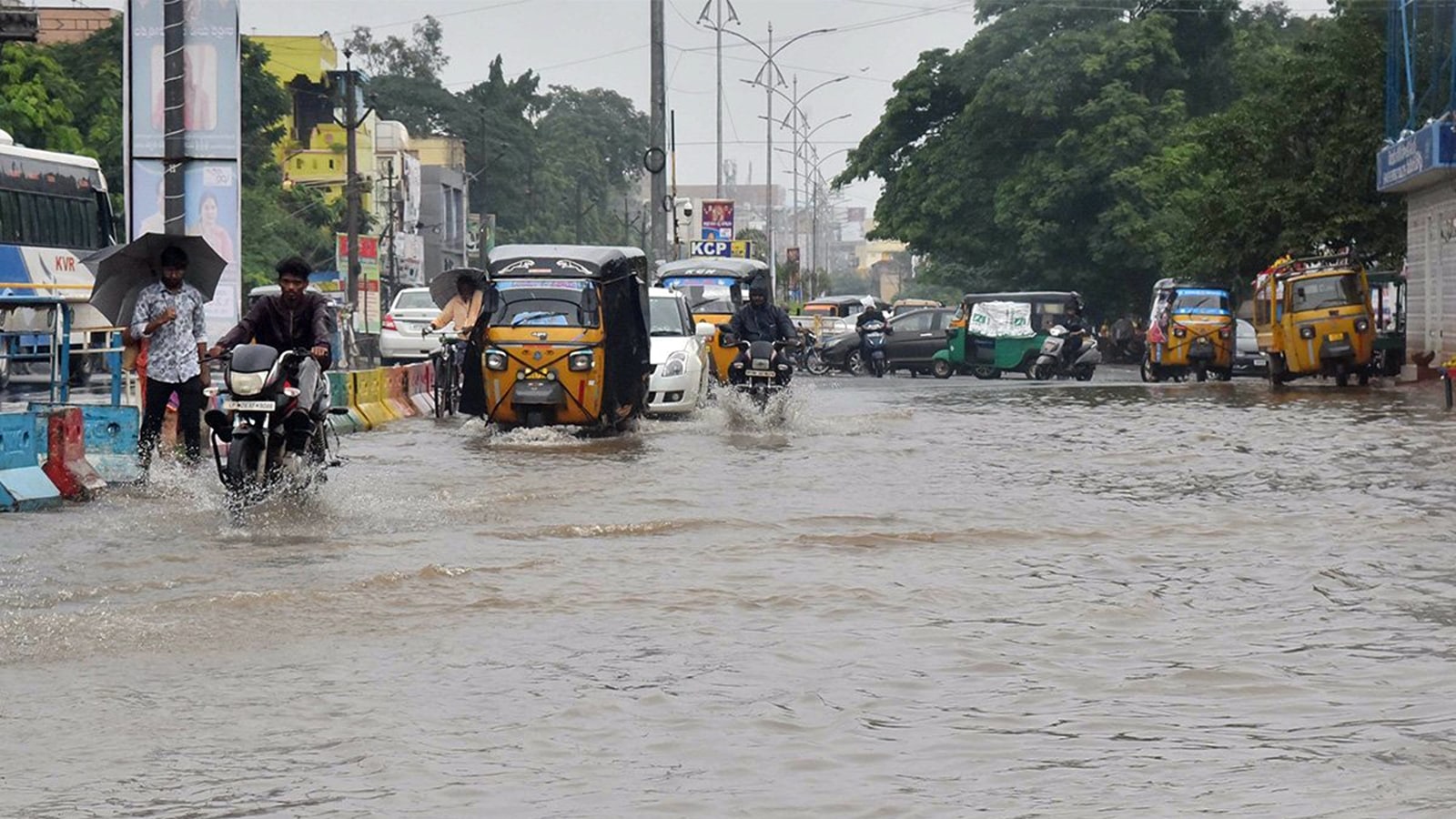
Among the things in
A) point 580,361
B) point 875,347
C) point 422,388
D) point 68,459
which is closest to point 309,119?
point 875,347

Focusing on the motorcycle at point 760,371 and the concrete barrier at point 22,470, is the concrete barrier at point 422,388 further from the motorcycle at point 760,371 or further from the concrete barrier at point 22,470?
the concrete barrier at point 22,470

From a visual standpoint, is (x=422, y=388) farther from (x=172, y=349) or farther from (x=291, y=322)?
(x=291, y=322)

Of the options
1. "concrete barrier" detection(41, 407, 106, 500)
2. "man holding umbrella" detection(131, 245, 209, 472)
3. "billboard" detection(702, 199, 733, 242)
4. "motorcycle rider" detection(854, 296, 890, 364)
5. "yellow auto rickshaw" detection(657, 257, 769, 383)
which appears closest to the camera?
"concrete barrier" detection(41, 407, 106, 500)

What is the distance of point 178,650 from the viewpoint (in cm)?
826

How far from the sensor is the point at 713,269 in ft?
120

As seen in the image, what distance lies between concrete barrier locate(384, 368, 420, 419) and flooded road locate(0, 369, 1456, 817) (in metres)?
8.89

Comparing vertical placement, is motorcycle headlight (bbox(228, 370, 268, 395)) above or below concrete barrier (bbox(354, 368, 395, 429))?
above

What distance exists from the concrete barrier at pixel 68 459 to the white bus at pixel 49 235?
55.8 feet

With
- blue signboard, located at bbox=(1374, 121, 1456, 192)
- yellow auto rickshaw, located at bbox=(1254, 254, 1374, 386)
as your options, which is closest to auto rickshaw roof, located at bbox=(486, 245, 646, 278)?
yellow auto rickshaw, located at bbox=(1254, 254, 1374, 386)

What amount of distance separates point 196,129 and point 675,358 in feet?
21.3

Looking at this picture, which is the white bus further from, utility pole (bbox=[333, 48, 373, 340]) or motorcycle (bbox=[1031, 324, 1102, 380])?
motorcycle (bbox=[1031, 324, 1102, 380])

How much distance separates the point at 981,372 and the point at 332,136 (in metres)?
45.0

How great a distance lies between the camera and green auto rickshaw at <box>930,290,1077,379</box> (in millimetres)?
43062

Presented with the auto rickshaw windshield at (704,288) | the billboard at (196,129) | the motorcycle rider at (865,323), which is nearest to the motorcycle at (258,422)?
the billboard at (196,129)
